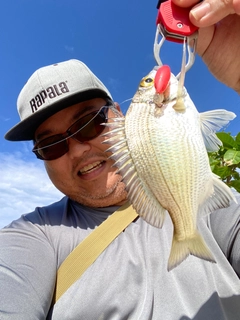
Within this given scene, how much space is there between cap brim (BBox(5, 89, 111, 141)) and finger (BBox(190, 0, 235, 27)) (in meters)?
1.60

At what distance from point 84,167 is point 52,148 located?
1.19 ft

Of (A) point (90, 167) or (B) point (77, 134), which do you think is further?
(A) point (90, 167)

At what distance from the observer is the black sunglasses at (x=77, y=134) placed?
2.78m

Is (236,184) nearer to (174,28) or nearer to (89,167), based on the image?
(89,167)

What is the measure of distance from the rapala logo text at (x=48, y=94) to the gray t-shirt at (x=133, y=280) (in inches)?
50.3

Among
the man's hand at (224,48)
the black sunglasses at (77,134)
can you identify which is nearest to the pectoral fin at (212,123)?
the man's hand at (224,48)

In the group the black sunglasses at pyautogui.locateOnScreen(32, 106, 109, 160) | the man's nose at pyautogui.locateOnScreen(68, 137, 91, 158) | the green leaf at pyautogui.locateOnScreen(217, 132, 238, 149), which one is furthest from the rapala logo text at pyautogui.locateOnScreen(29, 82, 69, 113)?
the green leaf at pyautogui.locateOnScreen(217, 132, 238, 149)

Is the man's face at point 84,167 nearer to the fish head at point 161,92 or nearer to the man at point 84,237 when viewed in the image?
the man at point 84,237

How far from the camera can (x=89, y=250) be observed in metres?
2.34

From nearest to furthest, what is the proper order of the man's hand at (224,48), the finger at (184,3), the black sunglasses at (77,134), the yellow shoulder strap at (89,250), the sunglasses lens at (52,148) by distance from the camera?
the finger at (184,3), the man's hand at (224,48), the yellow shoulder strap at (89,250), the black sunglasses at (77,134), the sunglasses lens at (52,148)

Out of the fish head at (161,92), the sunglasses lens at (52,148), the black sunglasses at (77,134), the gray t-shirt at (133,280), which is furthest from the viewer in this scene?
the sunglasses lens at (52,148)

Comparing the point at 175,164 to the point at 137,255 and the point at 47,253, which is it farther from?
the point at 47,253

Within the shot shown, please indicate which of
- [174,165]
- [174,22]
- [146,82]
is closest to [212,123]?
[174,165]

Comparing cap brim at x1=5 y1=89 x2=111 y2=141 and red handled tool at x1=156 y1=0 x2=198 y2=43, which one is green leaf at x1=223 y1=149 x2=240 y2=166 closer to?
cap brim at x1=5 y1=89 x2=111 y2=141
